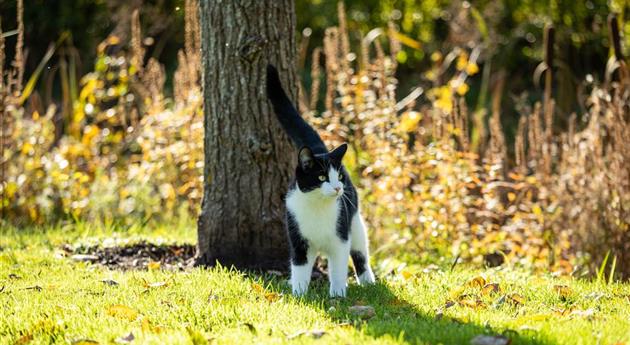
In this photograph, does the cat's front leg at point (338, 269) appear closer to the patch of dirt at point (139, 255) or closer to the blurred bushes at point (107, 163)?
the patch of dirt at point (139, 255)

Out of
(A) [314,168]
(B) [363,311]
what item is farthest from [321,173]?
(B) [363,311]

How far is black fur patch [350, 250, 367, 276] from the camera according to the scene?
15.5 feet

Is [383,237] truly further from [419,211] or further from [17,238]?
[17,238]

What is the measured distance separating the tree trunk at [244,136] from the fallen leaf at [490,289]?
1.32 meters

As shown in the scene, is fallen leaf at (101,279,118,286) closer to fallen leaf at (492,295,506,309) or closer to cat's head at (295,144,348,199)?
cat's head at (295,144,348,199)

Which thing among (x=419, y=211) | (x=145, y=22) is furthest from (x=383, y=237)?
(x=145, y=22)

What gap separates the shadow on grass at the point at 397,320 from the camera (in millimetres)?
3146

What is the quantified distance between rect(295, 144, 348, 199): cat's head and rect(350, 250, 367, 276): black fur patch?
680mm

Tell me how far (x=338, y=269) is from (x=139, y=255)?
1.87m

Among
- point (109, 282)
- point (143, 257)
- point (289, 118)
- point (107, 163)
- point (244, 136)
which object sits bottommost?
point (143, 257)

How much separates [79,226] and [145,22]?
5.86 meters

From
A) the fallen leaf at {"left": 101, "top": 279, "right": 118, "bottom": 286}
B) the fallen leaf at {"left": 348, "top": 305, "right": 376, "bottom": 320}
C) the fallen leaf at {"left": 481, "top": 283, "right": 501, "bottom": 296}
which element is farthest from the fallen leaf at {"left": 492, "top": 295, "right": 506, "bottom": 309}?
the fallen leaf at {"left": 101, "top": 279, "right": 118, "bottom": 286}

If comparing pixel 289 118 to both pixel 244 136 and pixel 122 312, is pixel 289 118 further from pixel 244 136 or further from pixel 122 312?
pixel 122 312

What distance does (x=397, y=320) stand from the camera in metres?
3.52
